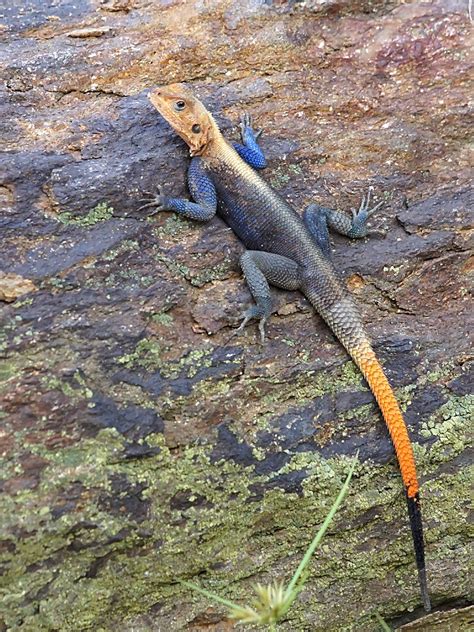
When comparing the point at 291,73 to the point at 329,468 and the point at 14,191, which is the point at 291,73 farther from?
the point at 329,468

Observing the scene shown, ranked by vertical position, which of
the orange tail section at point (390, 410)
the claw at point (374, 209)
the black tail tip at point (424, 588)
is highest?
the claw at point (374, 209)

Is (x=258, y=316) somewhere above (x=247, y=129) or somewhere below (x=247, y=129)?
below

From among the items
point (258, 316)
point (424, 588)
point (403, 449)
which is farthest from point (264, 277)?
point (424, 588)

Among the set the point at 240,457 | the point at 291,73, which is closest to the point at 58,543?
the point at 240,457

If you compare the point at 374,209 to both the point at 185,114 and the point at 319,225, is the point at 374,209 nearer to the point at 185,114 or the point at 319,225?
the point at 319,225

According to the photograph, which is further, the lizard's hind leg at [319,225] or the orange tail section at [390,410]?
the lizard's hind leg at [319,225]

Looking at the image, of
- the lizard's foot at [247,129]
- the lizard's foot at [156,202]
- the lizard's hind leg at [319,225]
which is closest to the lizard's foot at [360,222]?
the lizard's hind leg at [319,225]

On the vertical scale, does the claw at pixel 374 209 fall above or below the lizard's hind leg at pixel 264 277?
above

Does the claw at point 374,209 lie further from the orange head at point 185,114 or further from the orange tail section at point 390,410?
the orange head at point 185,114
